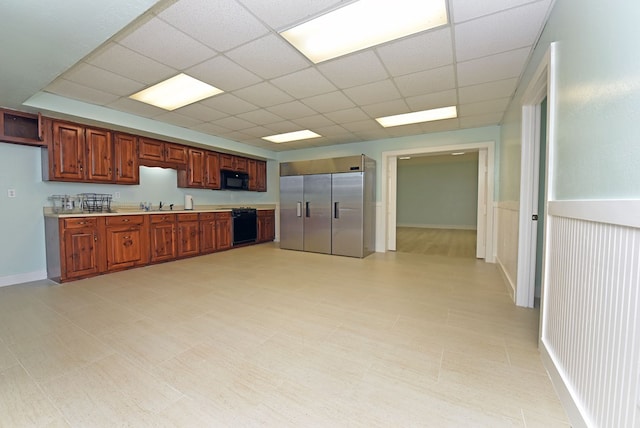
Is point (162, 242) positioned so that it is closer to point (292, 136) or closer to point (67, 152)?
point (67, 152)

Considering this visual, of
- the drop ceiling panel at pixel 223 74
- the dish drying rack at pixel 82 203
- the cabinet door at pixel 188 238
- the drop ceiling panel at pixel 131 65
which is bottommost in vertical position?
the cabinet door at pixel 188 238

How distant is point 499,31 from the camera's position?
2125 millimetres

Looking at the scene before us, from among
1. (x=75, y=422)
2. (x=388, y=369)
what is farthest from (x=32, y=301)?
(x=388, y=369)

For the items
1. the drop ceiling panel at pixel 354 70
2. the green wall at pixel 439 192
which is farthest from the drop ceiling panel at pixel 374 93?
the green wall at pixel 439 192

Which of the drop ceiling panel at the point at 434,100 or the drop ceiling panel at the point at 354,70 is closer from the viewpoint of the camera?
the drop ceiling panel at the point at 354,70

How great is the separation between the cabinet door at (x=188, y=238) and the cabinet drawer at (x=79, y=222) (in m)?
1.30

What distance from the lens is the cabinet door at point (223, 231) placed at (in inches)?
220

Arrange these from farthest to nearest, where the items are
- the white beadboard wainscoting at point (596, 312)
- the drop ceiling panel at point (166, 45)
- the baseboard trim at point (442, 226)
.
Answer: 1. the baseboard trim at point (442, 226)
2. the drop ceiling panel at point (166, 45)
3. the white beadboard wainscoting at point (596, 312)

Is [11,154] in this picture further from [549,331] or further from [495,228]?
[495,228]

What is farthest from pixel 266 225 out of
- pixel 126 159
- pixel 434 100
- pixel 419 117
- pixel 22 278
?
pixel 434 100

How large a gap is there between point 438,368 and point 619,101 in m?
1.64

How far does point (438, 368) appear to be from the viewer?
169 centimetres

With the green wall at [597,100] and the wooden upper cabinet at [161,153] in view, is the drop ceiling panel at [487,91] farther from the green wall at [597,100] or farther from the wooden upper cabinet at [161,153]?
the wooden upper cabinet at [161,153]

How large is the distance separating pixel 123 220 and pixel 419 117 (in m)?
4.96
